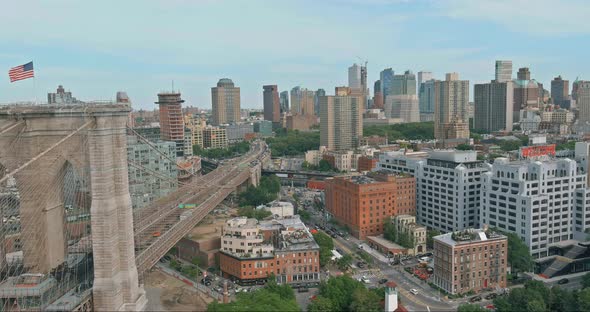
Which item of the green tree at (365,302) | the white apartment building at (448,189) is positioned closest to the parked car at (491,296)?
the green tree at (365,302)

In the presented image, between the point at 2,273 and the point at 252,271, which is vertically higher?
the point at 2,273

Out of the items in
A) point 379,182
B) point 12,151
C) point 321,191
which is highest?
point 12,151

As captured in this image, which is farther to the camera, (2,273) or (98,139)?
(2,273)

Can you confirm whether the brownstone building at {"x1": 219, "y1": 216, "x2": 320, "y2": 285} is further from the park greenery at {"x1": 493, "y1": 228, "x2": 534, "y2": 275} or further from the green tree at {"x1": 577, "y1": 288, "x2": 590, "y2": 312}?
the green tree at {"x1": 577, "y1": 288, "x2": 590, "y2": 312}

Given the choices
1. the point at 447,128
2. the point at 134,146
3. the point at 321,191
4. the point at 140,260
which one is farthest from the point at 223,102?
the point at 140,260

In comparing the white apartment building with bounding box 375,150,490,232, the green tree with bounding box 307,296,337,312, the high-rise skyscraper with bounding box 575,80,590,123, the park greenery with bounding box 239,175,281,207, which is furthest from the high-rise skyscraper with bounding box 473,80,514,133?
the green tree with bounding box 307,296,337,312

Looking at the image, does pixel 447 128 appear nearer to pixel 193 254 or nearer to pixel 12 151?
Result: pixel 193 254
